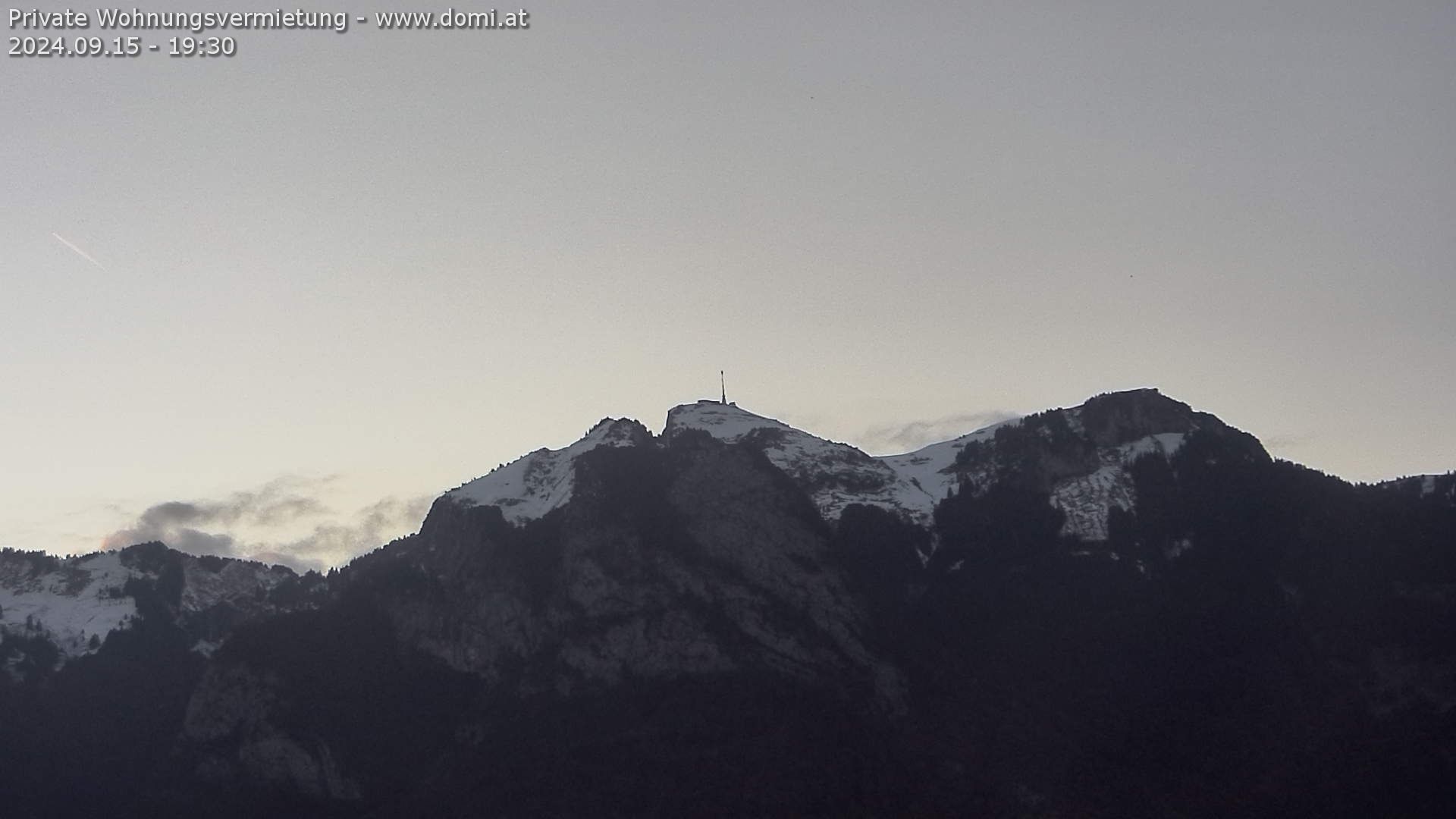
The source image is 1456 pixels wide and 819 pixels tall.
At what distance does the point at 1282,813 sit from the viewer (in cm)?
17375

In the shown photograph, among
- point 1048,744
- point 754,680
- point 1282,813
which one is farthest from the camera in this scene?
point 754,680

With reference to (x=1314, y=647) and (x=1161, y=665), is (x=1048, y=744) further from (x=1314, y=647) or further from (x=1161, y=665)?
(x=1314, y=647)

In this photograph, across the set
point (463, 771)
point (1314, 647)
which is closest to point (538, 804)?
point (463, 771)

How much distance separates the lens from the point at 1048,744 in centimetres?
18662

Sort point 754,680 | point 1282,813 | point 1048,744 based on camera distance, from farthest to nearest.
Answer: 1. point 754,680
2. point 1048,744
3. point 1282,813

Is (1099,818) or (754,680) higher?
(754,680)

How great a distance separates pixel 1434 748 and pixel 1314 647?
57.3 feet

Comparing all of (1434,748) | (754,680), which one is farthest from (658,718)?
(1434,748)

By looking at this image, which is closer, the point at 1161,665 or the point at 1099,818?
the point at 1099,818

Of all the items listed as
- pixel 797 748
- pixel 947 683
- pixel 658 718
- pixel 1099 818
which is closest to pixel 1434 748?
pixel 1099 818

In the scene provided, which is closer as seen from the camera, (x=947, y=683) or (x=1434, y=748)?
(x=1434, y=748)

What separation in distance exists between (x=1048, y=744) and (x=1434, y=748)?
3493cm

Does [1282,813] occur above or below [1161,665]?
below

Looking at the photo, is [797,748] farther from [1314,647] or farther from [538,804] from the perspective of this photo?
[1314,647]
